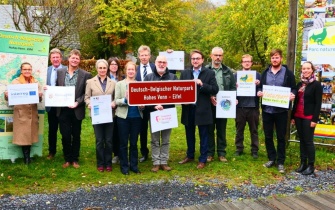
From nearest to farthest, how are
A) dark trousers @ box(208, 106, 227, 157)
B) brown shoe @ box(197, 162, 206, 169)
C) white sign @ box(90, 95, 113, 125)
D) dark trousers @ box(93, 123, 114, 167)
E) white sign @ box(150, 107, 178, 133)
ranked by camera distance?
1. white sign @ box(90, 95, 113, 125)
2. white sign @ box(150, 107, 178, 133)
3. dark trousers @ box(93, 123, 114, 167)
4. brown shoe @ box(197, 162, 206, 169)
5. dark trousers @ box(208, 106, 227, 157)

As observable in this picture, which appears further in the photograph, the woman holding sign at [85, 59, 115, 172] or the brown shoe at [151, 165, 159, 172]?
the brown shoe at [151, 165, 159, 172]

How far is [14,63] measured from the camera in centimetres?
672

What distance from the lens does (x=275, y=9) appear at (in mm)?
21109

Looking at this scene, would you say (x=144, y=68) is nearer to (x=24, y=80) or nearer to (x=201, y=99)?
(x=201, y=99)

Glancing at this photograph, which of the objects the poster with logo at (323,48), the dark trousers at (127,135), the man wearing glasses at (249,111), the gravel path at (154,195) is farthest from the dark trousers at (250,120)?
the dark trousers at (127,135)

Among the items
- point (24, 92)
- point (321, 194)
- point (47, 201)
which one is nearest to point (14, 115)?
point (24, 92)

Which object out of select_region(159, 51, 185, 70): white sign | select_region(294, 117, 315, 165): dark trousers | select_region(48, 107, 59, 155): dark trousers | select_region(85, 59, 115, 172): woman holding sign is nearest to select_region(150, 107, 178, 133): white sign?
select_region(85, 59, 115, 172): woman holding sign

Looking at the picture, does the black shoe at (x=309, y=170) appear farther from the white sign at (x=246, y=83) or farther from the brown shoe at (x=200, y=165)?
the brown shoe at (x=200, y=165)

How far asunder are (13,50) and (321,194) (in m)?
6.05

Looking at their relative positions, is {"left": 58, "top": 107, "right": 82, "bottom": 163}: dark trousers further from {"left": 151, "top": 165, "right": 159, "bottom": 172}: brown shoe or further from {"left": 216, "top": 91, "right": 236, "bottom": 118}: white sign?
{"left": 216, "top": 91, "right": 236, "bottom": 118}: white sign

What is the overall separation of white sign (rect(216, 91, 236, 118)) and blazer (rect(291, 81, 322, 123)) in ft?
4.50

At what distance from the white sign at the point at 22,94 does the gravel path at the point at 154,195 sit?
1804mm

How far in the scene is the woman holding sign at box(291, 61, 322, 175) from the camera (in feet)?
20.4

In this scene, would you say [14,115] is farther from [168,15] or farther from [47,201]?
[168,15]
